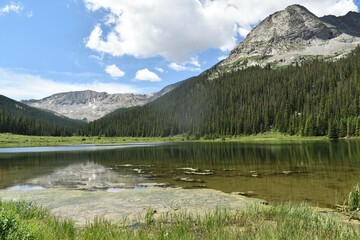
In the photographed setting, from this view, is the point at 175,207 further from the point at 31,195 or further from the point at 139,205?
the point at 31,195

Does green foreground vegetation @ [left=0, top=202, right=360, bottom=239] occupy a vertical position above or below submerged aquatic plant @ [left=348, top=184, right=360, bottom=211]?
above

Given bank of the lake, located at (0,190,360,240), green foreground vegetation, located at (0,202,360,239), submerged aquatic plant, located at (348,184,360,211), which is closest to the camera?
green foreground vegetation, located at (0,202,360,239)

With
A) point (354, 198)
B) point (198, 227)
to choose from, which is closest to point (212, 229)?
point (198, 227)

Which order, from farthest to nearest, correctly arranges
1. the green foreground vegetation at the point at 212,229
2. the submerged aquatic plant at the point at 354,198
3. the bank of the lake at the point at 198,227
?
1. the submerged aquatic plant at the point at 354,198
2. the bank of the lake at the point at 198,227
3. the green foreground vegetation at the point at 212,229

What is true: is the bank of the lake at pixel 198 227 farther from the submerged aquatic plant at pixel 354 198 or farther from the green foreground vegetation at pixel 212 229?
the submerged aquatic plant at pixel 354 198

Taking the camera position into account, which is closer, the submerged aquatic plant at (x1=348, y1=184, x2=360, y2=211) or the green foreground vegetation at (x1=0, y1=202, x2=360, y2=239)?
the green foreground vegetation at (x1=0, y1=202, x2=360, y2=239)

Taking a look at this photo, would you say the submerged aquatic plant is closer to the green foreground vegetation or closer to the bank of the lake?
the bank of the lake

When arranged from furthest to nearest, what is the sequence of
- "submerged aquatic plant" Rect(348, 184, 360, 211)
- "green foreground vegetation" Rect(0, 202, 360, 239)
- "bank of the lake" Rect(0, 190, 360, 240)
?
"submerged aquatic plant" Rect(348, 184, 360, 211), "bank of the lake" Rect(0, 190, 360, 240), "green foreground vegetation" Rect(0, 202, 360, 239)

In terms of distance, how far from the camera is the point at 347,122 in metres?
134

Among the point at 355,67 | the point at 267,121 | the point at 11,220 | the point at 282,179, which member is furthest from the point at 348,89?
the point at 11,220

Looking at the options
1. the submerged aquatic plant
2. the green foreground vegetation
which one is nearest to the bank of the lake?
the green foreground vegetation

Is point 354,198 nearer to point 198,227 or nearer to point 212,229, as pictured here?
point 198,227

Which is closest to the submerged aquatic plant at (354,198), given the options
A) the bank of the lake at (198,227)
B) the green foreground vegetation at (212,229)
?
the bank of the lake at (198,227)

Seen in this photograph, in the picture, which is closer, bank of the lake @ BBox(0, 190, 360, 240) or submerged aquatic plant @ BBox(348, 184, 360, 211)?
bank of the lake @ BBox(0, 190, 360, 240)
